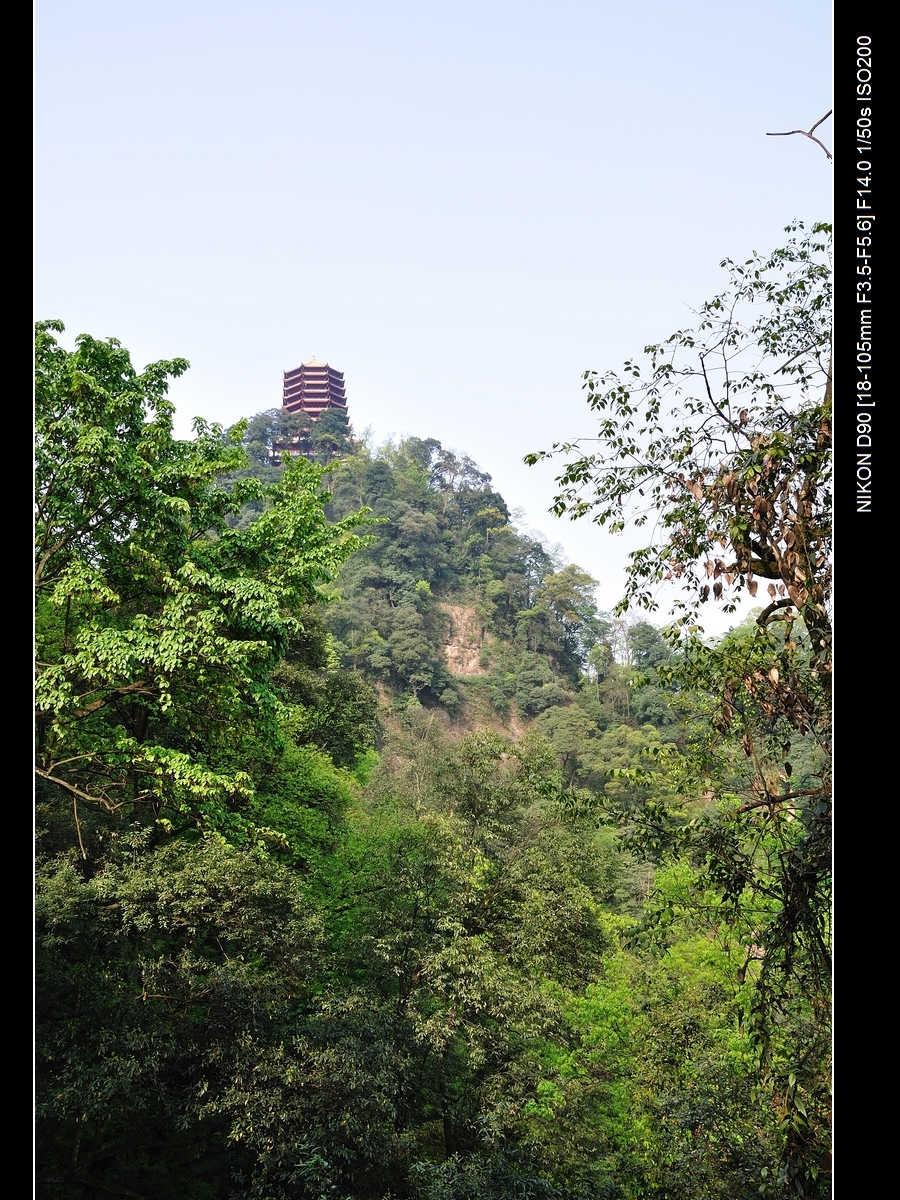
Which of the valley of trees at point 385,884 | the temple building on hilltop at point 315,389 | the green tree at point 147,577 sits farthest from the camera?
the temple building on hilltop at point 315,389

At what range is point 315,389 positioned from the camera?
4372 centimetres

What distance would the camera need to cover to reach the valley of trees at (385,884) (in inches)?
139

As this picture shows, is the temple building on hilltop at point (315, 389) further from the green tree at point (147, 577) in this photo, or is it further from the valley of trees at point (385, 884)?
the green tree at point (147, 577)

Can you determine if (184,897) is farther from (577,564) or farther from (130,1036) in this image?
(577,564)

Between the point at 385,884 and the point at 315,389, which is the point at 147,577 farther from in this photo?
the point at 315,389

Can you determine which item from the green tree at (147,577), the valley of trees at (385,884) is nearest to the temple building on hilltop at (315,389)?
the valley of trees at (385,884)

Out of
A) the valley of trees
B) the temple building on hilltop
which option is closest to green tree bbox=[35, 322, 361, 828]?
the valley of trees

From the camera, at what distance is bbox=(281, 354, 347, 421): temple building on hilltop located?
143ft

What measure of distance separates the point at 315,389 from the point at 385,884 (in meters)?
38.2

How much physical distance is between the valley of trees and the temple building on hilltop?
35.4 metres

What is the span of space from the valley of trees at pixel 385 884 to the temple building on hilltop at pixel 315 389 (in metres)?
35.4

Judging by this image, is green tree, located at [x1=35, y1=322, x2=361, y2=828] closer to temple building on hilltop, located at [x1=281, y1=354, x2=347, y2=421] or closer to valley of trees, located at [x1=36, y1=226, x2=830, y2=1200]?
valley of trees, located at [x1=36, y1=226, x2=830, y2=1200]

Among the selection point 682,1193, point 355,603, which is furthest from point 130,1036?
point 355,603
